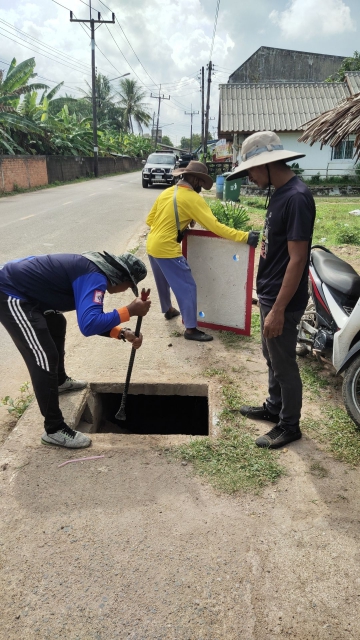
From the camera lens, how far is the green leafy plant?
3.64 metres

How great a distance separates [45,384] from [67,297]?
560 mm

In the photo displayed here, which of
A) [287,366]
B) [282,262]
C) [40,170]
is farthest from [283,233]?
[40,170]

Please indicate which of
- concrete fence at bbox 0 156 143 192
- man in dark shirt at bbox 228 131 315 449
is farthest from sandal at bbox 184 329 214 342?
concrete fence at bbox 0 156 143 192

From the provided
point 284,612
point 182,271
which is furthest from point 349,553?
point 182,271

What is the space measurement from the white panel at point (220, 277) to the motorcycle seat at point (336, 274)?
0.69 meters

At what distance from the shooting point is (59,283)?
114 inches

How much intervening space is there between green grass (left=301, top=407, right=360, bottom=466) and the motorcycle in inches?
4.3

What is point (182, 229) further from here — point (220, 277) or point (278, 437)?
point (278, 437)

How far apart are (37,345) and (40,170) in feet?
73.5

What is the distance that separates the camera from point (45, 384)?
9.82 feet

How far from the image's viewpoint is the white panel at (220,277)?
4.68 m

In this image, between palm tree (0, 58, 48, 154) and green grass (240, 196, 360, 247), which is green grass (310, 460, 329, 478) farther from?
palm tree (0, 58, 48, 154)

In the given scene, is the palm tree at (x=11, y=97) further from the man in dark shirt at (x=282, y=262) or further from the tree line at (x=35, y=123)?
the man in dark shirt at (x=282, y=262)

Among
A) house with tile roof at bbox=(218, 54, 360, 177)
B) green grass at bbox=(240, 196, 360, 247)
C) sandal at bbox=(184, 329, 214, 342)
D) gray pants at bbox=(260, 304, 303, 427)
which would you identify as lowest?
sandal at bbox=(184, 329, 214, 342)
